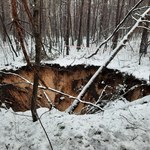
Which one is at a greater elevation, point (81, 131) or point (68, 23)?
point (68, 23)

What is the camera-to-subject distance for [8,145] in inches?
134

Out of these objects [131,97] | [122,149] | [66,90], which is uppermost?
[122,149]

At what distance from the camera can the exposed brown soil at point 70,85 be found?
617cm

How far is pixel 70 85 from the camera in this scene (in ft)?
26.2

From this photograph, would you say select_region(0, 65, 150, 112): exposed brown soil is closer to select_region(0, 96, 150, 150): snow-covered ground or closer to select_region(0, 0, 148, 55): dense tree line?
select_region(0, 0, 148, 55): dense tree line

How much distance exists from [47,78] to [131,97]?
3162 millimetres

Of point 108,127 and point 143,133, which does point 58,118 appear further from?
point 143,133

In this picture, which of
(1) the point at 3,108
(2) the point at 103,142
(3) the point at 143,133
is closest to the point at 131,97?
(3) the point at 143,133

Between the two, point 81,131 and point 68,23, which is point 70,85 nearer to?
point 81,131

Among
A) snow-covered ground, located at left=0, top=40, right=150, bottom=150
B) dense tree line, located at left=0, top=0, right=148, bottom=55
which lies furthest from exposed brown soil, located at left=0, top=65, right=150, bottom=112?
snow-covered ground, located at left=0, top=40, right=150, bottom=150

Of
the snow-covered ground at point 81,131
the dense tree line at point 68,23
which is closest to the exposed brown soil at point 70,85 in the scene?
the dense tree line at point 68,23

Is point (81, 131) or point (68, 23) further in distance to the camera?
point (68, 23)

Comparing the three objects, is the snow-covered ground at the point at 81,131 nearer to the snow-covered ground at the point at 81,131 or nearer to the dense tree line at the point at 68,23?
the snow-covered ground at the point at 81,131

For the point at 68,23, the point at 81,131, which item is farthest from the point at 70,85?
the point at 68,23
